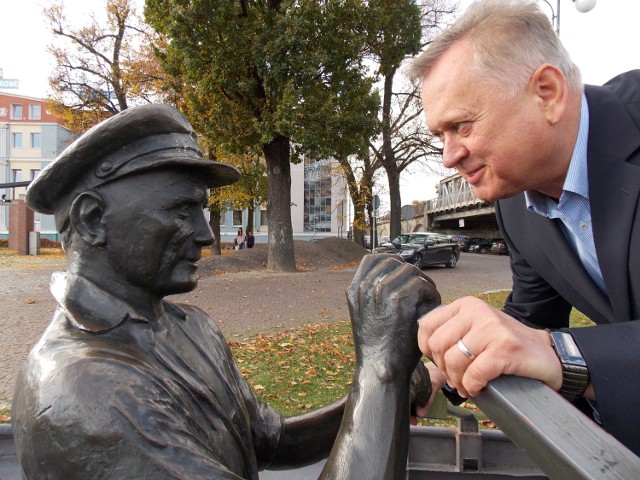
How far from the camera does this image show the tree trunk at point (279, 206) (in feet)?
46.4

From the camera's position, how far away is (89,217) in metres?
1.22

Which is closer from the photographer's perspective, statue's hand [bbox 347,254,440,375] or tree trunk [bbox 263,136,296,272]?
statue's hand [bbox 347,254,440,375]

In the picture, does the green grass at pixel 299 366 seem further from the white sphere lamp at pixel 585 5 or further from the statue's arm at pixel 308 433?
the white sphere lamp at pixel 585 5

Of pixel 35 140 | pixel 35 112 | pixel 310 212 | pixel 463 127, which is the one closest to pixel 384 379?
pixel 463 127

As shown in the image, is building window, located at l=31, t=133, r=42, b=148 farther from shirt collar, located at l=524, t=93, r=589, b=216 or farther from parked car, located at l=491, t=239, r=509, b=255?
shirt collar, located at l=524, t=93, r=589, b=216

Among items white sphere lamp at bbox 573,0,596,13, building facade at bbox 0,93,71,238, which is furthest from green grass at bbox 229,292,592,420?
building facade at bbox 0,93,71,238

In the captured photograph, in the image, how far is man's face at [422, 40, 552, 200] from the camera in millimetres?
1376

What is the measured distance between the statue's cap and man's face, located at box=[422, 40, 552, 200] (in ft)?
2.27

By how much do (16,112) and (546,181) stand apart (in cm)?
5199

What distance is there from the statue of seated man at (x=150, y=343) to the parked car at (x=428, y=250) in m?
15.8

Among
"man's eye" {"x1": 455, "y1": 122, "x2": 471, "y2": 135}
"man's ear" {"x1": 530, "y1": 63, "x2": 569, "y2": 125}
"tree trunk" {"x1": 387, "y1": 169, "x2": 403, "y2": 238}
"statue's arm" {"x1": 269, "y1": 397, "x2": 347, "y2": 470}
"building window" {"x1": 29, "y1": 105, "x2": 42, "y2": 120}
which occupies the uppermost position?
"building window" {"x1": 29, "y1": 105, "x2": 42, "y2": 120}

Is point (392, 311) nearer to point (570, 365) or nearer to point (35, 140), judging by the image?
point (570, 365)

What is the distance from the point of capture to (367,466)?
105cm

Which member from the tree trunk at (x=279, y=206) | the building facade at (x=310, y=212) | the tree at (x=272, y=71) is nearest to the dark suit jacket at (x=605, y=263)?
the tree at (x=272, y=71)
